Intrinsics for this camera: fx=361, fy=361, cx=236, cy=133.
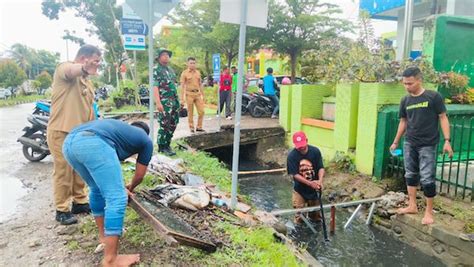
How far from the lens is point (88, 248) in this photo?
3.08 m

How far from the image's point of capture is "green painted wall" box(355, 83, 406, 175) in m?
6.21

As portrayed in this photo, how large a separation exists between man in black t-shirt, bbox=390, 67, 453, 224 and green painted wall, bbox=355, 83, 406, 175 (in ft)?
4.90

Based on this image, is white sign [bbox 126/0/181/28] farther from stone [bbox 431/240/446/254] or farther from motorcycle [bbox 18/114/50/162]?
stone [bbox 431/240/446/254]

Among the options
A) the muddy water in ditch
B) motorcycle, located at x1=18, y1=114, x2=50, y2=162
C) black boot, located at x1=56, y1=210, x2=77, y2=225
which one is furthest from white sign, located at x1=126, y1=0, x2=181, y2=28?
the muddy water in ditch

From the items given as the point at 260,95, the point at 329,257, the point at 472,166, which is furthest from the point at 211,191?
the point at 260,95

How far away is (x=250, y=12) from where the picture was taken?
3.62 m

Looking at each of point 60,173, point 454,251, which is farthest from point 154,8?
point 454,251

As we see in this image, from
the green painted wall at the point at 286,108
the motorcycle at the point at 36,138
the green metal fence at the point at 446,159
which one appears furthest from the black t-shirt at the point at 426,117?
the motorcycle at the point at 36,138

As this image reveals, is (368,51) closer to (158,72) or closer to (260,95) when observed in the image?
(158,72)

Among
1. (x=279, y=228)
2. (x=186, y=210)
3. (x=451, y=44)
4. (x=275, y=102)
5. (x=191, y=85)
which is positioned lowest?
(x=279, y=228)

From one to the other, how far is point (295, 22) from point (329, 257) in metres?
9.47

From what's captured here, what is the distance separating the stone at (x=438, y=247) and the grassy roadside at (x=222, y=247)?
232 centimetres

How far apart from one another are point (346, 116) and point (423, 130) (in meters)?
2.57

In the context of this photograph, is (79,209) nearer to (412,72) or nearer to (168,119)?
(168,119)
